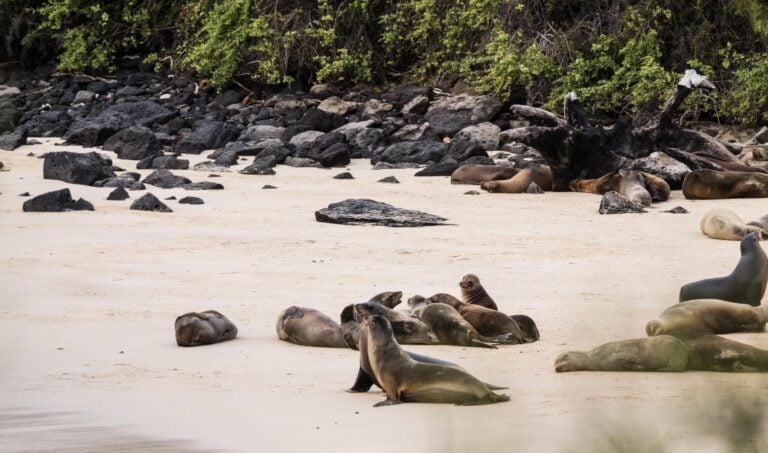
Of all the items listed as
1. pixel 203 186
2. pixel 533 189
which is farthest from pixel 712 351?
pixel 203 186

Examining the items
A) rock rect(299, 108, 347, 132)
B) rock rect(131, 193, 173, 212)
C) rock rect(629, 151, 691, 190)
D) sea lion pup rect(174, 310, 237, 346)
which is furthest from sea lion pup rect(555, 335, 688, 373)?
rock rect(299, 108, 347, 132)

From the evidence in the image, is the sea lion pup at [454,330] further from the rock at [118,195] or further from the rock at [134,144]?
the rock at [134,144]

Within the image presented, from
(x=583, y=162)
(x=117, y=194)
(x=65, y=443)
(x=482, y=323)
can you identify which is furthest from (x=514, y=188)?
(x=65, y=443)

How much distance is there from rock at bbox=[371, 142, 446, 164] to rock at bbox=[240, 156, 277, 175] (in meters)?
1.60

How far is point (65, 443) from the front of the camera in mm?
3391

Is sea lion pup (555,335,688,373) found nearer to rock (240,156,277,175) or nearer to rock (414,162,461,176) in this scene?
rock (414,162,461,176)

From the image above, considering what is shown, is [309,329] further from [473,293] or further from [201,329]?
[473,293]

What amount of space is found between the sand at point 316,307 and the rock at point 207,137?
464 centimetres

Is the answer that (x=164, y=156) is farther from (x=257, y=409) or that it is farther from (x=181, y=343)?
(x=257, y=409)

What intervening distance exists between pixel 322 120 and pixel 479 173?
648cm

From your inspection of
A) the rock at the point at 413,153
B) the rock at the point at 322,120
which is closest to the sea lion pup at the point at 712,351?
the rock at the point at 413,153

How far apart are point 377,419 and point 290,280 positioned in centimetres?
389

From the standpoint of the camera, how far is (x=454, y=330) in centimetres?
504

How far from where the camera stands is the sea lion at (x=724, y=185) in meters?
11.9
